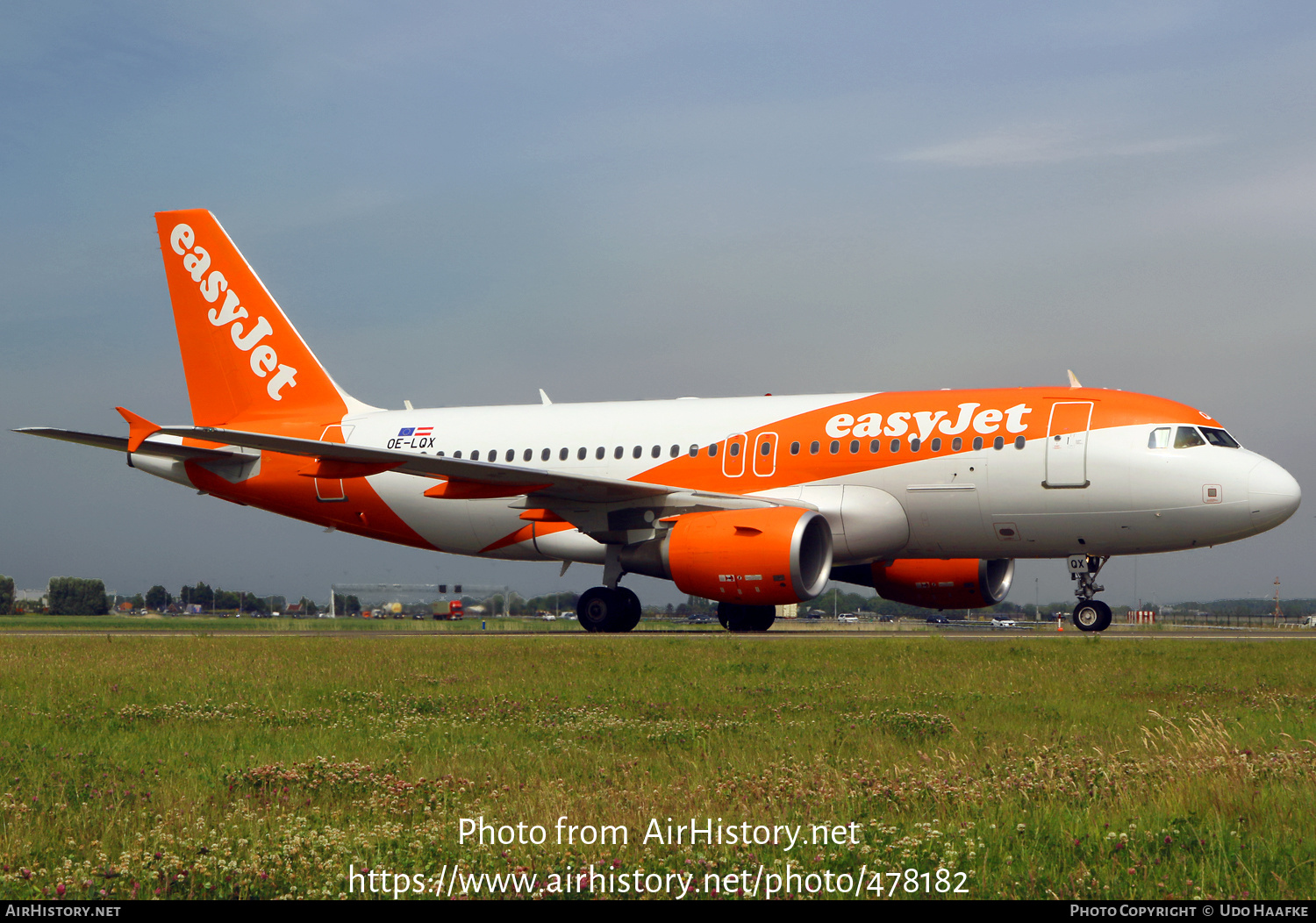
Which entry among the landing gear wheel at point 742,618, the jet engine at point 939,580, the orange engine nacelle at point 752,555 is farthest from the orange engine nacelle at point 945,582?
the orange engine nacelle at point 752,555

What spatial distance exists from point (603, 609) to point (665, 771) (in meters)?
16.1

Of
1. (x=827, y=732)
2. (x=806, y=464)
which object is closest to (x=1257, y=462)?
(x=806, y=464)

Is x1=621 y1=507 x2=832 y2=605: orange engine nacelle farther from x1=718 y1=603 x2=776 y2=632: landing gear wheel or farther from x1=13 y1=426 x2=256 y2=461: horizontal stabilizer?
x1=13 y1=426 x2=256 y2=461: horizontal stabilizer

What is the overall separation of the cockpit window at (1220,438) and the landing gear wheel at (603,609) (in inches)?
413

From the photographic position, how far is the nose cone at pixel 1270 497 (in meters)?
19.4

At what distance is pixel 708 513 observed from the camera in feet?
67.3

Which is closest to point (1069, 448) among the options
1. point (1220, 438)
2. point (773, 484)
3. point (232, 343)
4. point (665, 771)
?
point (1220, 438)

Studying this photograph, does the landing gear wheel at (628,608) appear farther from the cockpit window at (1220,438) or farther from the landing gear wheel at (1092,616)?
the cockpit window at (1220,438)

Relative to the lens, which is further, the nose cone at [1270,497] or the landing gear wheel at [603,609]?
the landing gear wheel at [603,609]

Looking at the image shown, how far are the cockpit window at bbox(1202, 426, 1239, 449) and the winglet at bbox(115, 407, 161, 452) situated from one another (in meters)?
19.6

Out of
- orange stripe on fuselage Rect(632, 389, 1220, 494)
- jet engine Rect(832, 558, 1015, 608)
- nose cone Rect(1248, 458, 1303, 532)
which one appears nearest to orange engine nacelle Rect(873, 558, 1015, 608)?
jet engine Rect(832, 558, 1015, 608)

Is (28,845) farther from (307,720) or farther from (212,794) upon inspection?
(307,720)

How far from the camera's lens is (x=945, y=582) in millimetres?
24578
